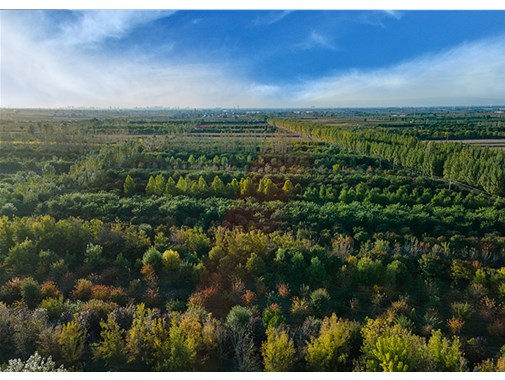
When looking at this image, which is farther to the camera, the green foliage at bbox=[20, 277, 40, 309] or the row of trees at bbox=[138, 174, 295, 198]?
the row of trees at bbox=[138, 174, 295, 198]

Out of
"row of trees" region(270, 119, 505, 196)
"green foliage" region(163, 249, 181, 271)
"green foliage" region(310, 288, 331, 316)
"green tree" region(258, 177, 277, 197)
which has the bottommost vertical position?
"green foliage" region(310, 288, 331, 316)

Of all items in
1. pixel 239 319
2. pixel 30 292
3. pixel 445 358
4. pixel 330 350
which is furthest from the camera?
pixel 30 292

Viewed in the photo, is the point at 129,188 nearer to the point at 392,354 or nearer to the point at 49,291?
the point at 49,291

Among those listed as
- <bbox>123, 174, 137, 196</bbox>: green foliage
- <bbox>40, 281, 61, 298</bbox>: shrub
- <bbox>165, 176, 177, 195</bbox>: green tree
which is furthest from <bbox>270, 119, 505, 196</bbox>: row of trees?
<bbox>40, 281, 61, 298</bbox>: shrub

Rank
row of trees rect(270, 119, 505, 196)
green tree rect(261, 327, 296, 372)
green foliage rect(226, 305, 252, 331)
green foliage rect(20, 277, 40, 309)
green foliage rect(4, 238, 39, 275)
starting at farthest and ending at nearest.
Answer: row of trees rect(270, 119, 505, 196)
green foliage rect(4, 238, 39, 275)
green foliage rect(20, 277, 40, 309)
green foliage rect(226, 305, 252, 331)
green tree rect(261, 327, 296, 372)

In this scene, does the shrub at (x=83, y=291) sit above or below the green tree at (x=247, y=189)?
below

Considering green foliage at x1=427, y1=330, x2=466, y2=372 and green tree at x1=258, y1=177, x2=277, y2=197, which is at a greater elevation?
green tree at x1=258, y1=177, x2=277, y2=197

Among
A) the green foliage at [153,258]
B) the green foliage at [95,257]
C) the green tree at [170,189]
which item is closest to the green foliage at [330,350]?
the green foliage at [153,258]

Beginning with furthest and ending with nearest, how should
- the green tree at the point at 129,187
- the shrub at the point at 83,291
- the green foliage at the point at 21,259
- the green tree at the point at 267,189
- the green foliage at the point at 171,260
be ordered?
1. the green tree at the point at 129,187
2. the green tree at the point at 267,189
3. the green foliage at the point at 171,260
4. the green foliage at the point at 21,259
5. the shrub at the point at 83,291

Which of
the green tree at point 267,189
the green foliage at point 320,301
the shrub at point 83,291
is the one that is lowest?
the green foliage at point 320,301

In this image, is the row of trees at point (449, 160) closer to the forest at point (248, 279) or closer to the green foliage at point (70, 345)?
the forest at point (248, 279)

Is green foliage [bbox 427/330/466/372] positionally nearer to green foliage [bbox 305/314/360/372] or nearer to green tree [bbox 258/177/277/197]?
green foliage [bbox 305/314/360/372]

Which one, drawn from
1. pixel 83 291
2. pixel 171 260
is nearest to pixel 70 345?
pixel 83 291
